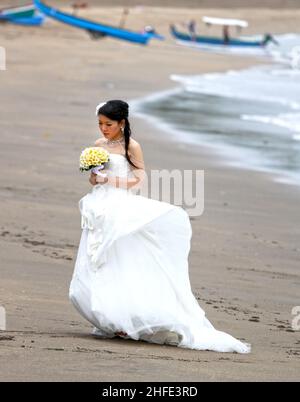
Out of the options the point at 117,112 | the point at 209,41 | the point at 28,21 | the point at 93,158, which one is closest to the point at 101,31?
the point at 28,21

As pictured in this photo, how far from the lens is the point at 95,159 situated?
666cm

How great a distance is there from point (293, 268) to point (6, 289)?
2.81 metres

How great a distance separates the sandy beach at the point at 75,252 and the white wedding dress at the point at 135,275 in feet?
0.44

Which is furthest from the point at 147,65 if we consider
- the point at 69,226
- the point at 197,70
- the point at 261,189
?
the point at 69,226

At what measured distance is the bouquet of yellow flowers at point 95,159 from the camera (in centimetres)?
666

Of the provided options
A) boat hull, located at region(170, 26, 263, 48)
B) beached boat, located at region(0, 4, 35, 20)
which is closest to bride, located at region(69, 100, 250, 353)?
beached boat, located at region(0, 4, 35, 20)

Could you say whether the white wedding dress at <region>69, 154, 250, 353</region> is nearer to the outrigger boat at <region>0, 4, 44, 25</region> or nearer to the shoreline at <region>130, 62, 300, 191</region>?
the shoreline at <region>130, 62, 300, 191</region>

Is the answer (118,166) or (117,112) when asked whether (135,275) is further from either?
(117,112)

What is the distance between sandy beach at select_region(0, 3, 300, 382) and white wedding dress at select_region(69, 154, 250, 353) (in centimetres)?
13

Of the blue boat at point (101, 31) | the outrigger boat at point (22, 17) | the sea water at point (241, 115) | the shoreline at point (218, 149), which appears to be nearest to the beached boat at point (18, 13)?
the outrigger boat at point (22, 17)

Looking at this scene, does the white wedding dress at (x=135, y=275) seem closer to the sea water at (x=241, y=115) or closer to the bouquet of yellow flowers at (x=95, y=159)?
the bouquet of yellow flowers at (x=95, y=159)
